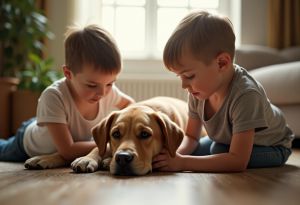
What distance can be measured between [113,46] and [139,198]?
109 centimetres

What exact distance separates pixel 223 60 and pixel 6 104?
2.81m

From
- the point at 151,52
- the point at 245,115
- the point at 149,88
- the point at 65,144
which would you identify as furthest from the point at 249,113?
the point at 151,52

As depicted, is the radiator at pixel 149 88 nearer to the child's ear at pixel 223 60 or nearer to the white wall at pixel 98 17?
the white wall at pixel 98 17

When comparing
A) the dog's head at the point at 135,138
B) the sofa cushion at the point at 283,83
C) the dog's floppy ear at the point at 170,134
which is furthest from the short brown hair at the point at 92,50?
the sofa cushion at the point at 283,83

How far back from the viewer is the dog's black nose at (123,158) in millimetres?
1692

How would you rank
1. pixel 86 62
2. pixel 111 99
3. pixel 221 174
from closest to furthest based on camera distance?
pixel 221 174
pixel 86 62
pixel 111 99

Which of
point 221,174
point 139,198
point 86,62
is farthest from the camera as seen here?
point 86,62

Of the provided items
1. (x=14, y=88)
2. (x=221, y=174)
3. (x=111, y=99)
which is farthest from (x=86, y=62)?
(x=14, y=88)

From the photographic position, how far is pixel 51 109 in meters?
2.14

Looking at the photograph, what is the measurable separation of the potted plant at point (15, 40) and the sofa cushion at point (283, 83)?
2311 mm

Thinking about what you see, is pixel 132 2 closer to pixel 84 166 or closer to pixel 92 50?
pixel 92 50

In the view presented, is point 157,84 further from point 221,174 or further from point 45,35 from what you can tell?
point 221,174

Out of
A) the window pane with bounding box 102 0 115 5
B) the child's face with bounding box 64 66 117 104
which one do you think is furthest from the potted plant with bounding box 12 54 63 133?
the child's face with bounding box 64 66 117 104

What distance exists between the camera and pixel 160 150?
190cm
